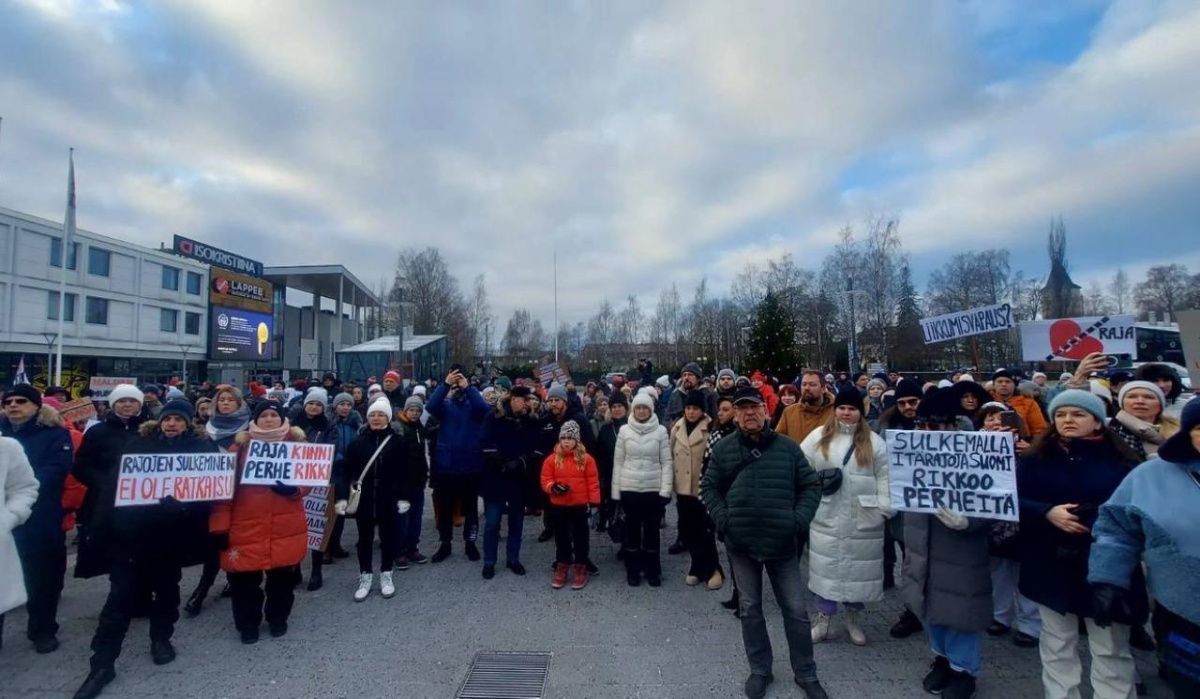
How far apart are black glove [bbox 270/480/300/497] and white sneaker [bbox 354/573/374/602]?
52.3 inches

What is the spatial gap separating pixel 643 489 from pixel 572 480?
78 cm

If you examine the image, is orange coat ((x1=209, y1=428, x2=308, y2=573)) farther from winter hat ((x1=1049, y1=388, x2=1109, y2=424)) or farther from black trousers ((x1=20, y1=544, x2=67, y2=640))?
winter hat ((x1=1049, y1=388, x2=1109, y2=424))

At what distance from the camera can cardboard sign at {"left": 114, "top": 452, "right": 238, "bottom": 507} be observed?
4309 millimetres

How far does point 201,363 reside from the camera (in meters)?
45.7

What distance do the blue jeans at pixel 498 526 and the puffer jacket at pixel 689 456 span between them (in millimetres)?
1846

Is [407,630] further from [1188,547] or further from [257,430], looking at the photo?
[1188,547]

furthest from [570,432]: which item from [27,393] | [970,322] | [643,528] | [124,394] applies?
[970,322]

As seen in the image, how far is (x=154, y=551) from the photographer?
171 inches

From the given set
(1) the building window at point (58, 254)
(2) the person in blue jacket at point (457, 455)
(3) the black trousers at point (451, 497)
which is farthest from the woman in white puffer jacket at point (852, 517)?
(1) the building window at point (58, 254)

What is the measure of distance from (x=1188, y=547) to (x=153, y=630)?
264 inches

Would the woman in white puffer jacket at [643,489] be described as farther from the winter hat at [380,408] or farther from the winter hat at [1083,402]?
the winter hat at [1083,402]

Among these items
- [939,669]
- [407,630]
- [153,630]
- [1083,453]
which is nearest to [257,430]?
[153,630]

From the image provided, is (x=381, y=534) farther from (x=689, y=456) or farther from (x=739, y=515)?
(x=739, y=515)

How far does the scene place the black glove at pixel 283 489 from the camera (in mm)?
4793
